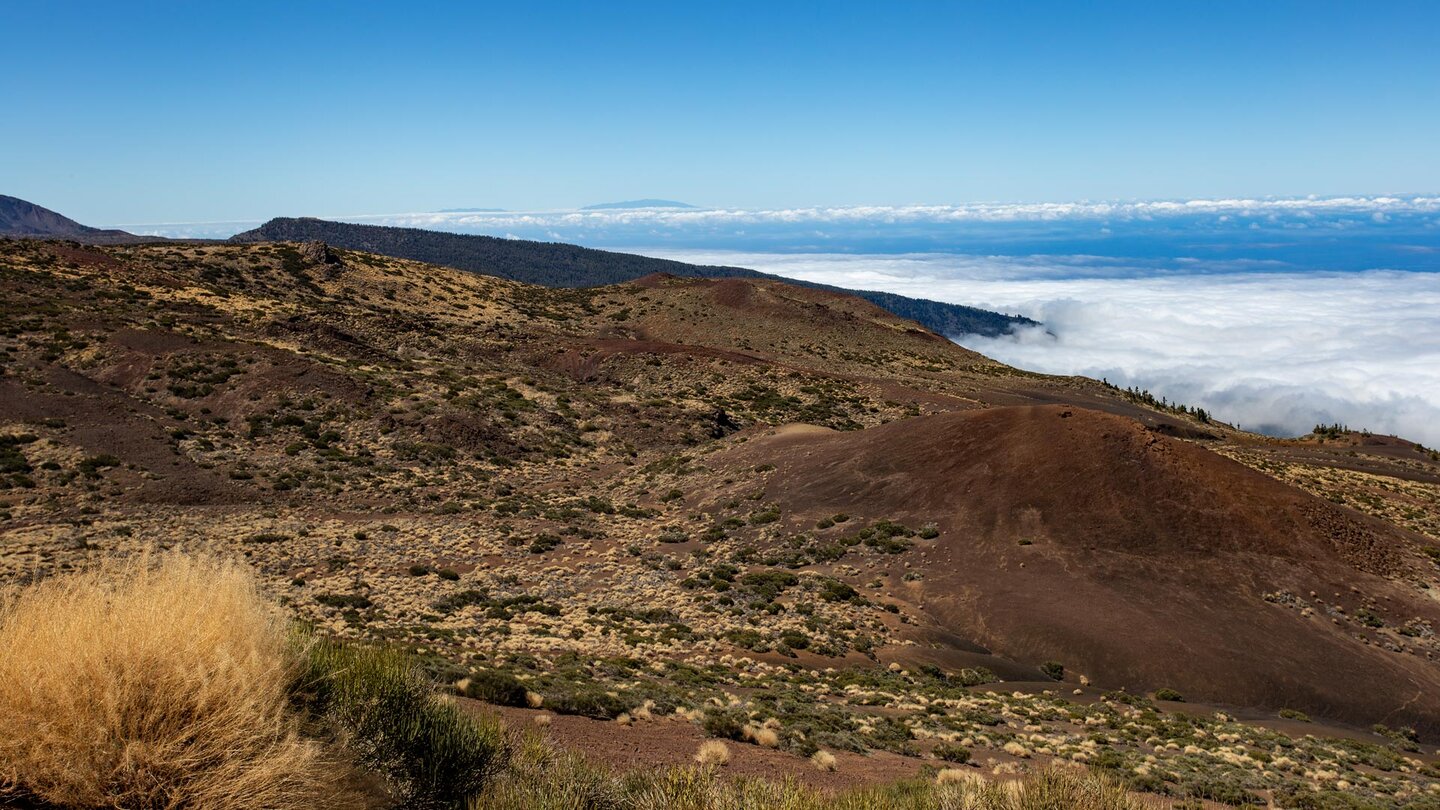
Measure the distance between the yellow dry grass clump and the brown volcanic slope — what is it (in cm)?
1726

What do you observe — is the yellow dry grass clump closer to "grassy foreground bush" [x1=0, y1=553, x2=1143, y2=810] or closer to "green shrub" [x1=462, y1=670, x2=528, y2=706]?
"grassy foreground bush" [x1=0, y1=553, x2=1143, y2=810]

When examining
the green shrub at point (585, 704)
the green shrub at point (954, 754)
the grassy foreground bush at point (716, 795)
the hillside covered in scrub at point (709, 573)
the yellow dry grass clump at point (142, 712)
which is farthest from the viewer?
the green shrub at point (954, 754)

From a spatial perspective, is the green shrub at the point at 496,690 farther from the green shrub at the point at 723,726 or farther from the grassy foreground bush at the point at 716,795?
the grassy foreground bush at the point at 716,795

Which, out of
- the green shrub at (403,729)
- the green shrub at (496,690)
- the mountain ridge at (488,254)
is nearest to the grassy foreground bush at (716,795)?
the green shrub at (403,729)

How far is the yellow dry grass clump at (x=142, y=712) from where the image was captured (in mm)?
4026

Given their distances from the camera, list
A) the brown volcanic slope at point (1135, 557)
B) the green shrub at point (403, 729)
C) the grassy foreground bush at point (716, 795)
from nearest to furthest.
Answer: the grassy foreground bush at point (716, 795) < the green shrub at point (403, 729) < the brown volcanic slope at point (1135, 557)

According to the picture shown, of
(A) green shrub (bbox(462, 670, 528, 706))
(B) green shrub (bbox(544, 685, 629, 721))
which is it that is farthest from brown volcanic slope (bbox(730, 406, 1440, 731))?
(A) green shrub (bbox(462, 670, 528, 706))

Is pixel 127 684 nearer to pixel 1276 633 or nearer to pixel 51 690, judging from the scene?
pixel 51 690

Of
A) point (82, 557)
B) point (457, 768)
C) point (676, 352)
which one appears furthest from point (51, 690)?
point (676, 352)

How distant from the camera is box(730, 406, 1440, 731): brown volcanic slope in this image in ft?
57.3

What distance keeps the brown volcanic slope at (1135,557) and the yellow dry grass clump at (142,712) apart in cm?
1726

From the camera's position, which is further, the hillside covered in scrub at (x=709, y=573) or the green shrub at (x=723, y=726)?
the green shrub at (x=723, y=726)

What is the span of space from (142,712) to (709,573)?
1840 cm

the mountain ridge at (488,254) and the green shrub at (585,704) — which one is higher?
the mountain ridge at (488,254)
